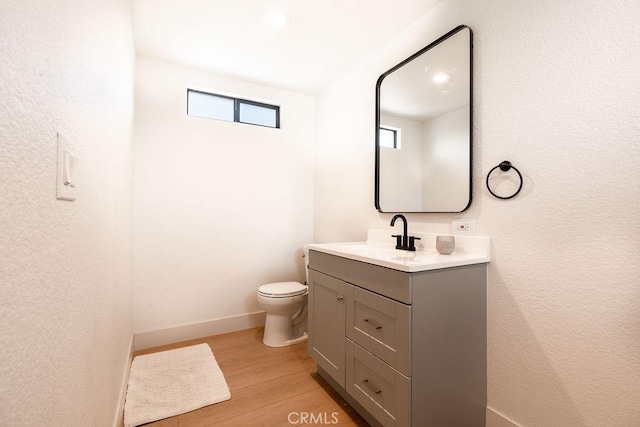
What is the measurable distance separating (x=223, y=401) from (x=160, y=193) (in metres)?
1.73

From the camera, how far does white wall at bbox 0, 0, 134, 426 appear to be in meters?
0.44

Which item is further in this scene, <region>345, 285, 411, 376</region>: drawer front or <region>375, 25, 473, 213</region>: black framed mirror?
<region>375, 25, 473, 213</region>: black framed mirror

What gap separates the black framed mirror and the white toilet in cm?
105

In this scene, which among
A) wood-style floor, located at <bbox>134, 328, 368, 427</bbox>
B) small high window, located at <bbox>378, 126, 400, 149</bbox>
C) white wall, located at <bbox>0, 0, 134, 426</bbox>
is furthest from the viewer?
small high window, located at <bbox>378, 126, 400, 149</bbox>

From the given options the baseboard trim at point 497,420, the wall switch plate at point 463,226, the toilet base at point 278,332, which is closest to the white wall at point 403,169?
the wall switch plate at point 463,226

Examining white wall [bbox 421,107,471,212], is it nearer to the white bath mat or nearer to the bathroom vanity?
the bathroom vanity

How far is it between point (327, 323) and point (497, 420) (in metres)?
1.02

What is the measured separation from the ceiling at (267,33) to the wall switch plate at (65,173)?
171 cm

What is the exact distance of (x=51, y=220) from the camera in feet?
2.02

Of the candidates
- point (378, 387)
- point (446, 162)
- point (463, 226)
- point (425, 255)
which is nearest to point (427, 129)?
point (446, 162)

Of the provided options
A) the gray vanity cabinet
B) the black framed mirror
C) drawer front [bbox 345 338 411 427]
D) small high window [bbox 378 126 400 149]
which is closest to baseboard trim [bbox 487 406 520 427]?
the gray vanity cabinet

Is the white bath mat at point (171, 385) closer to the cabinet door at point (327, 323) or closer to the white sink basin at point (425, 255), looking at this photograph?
the cabinet door at point (327, 323)

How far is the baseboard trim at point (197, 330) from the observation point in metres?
2.53

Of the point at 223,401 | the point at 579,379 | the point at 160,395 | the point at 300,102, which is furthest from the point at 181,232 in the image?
the point at 579,379
